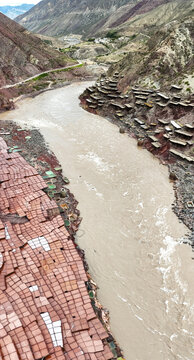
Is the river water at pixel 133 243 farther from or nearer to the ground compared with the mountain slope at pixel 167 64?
nearer to the ground

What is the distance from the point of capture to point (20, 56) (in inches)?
2446

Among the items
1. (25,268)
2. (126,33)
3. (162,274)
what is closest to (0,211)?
(25,268)

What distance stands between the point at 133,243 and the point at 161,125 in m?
18.3

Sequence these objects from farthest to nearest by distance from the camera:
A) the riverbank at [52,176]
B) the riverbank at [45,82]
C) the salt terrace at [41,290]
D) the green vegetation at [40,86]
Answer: the green vegetation at [40,86] < the riverbank at [45,82] < the riverbank at [52,176] < the salt terrace at [41,290]

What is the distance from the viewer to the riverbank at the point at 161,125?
22006 millimetres

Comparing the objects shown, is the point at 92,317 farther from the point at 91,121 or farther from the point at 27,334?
the point at 91,121

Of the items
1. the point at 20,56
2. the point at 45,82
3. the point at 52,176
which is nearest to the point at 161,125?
the point at 52,176

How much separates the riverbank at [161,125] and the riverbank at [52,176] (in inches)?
300

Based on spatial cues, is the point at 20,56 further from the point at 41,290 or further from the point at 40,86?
the point at 41,290

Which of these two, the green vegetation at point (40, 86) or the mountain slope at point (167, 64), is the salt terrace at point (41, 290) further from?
the green vegetation at point (40, 86)

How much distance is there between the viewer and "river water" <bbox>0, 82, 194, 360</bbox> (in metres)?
12.4

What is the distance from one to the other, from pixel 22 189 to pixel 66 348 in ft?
38.6

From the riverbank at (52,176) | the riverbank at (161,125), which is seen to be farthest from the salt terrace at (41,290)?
the riverbank at (161,125)

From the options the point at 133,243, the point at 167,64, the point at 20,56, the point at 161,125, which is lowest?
the point at 133,243
